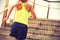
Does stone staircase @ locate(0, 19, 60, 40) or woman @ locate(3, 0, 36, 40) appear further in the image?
stone staircase @ locate(0, 19, 60, 40)

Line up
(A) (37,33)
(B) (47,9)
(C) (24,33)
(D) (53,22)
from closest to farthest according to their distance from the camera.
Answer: (C) (24,33) < (A) (37,33) < (D) (53,22) < (B) (47,9)

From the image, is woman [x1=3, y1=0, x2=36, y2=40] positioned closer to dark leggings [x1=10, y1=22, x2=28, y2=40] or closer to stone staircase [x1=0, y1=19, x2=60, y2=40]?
dark leggings [x1=10, y1=22, x2=28, y2=40]

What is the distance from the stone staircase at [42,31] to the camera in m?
4.18

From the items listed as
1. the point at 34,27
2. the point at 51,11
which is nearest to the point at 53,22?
the point at 34,27

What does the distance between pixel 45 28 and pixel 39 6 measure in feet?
6.14

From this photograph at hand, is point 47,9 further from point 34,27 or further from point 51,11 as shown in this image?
point 34,27

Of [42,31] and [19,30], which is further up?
[19,30]

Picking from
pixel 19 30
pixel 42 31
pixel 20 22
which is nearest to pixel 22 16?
pixel 20 22

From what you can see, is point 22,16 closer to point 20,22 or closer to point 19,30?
point 20,22

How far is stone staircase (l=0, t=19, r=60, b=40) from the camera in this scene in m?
4.18

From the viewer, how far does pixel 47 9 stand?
19.9 feet

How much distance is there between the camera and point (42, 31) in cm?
Result: 436

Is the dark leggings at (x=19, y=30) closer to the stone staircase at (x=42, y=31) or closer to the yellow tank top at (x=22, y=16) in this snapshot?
the yellow tank top at (x=22, y=16)

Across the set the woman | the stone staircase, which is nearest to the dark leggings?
the woman
